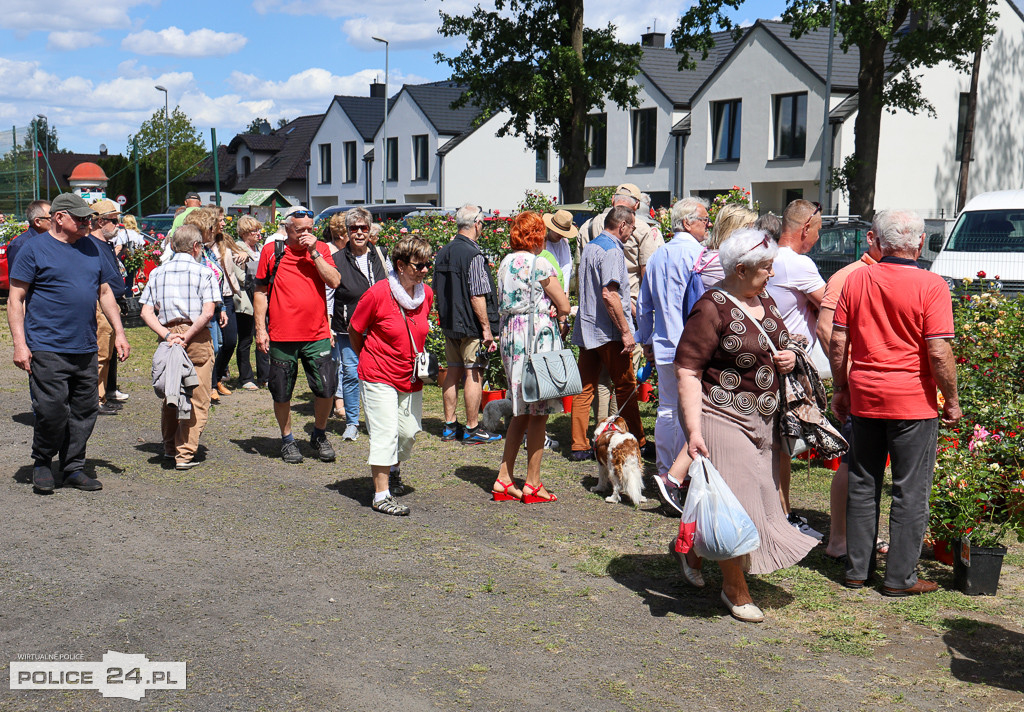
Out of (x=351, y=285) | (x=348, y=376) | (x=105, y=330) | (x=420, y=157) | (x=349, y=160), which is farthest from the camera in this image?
(x=349, y=160)

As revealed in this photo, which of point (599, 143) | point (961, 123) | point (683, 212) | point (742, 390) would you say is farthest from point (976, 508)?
point (599, 143)

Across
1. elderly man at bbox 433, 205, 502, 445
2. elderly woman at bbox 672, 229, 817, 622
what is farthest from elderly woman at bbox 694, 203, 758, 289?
elderly man at bbox 433, 205, 502, 445

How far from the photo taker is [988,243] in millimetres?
13930

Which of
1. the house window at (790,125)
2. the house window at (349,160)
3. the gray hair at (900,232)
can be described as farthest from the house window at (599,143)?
the gray hair at (900,232)

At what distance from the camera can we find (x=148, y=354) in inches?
547

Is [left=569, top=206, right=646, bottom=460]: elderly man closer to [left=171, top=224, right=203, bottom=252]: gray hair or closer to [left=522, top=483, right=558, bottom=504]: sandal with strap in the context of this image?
[left=522, top=483, right=558, bottom=504]: sandal with strap

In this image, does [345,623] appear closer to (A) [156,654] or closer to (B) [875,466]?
(A) [156,654]

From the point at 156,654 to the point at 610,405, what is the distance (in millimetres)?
4837

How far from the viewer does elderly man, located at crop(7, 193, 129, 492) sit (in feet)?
22.5

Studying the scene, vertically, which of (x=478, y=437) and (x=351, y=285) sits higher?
(x=351, y=285)

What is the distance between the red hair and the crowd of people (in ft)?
0.04

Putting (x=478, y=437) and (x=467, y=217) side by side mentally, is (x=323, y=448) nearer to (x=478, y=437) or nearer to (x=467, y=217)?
(x=478, y=437)

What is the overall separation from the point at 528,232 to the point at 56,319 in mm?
3264

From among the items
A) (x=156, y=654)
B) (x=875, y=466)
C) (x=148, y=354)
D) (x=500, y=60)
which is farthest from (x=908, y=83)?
(x=156, y=654)
